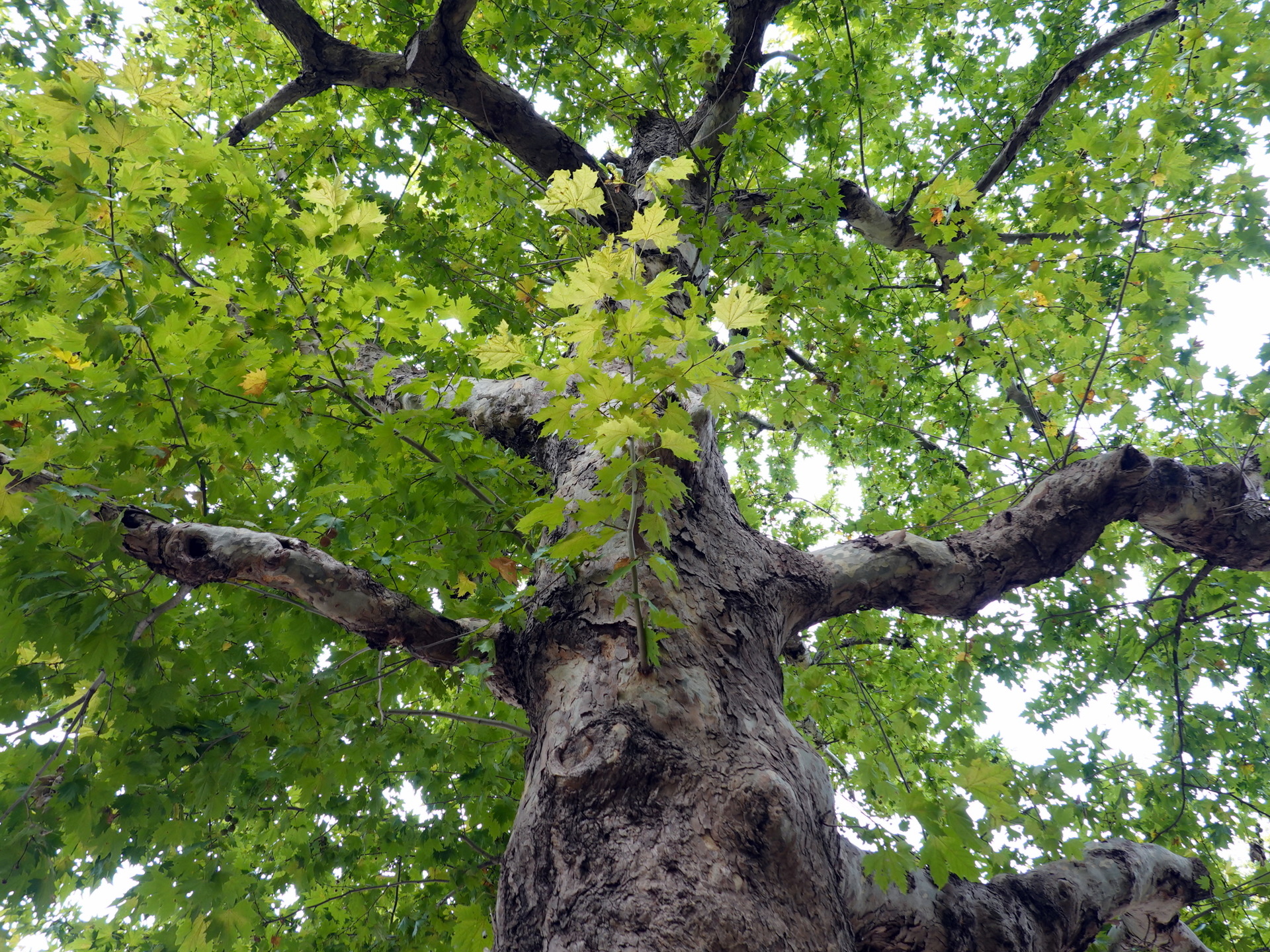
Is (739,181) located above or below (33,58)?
below

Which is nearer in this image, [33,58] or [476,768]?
[476,768]

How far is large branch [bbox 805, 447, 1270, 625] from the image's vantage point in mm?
2687

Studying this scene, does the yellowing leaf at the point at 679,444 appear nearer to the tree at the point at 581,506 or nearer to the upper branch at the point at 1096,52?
the tree at the point at 581,506

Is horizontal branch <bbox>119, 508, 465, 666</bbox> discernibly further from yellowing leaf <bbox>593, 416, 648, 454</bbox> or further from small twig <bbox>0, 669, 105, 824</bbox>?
yellowing leaf <bbox>593, 416, 648, 454</bbox>

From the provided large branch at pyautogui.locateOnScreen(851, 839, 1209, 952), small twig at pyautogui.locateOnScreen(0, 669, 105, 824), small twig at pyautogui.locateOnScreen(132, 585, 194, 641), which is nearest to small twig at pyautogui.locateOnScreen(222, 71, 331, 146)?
small twig at pyautogui.locateOnScreen(132, 585, 194, 641)

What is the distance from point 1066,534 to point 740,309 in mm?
2117

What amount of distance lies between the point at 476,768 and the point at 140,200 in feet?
9.38

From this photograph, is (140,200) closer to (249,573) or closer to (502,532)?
(249,573)

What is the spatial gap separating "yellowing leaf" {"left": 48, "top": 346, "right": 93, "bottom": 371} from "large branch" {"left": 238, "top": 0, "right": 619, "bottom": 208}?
213cm

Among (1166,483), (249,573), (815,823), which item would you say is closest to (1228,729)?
(1166,483)

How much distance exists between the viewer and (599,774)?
4.71 ft

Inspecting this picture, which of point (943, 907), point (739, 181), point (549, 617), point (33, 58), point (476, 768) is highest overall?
point (33, 58)

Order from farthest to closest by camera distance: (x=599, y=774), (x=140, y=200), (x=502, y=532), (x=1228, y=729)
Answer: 1. (x=1228, y=729)
2. (x=502, y=532)
3. (x=140, y=200)
4. (x=599, y=774)

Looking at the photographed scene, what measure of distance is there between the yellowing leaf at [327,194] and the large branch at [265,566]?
1052 millimetres
